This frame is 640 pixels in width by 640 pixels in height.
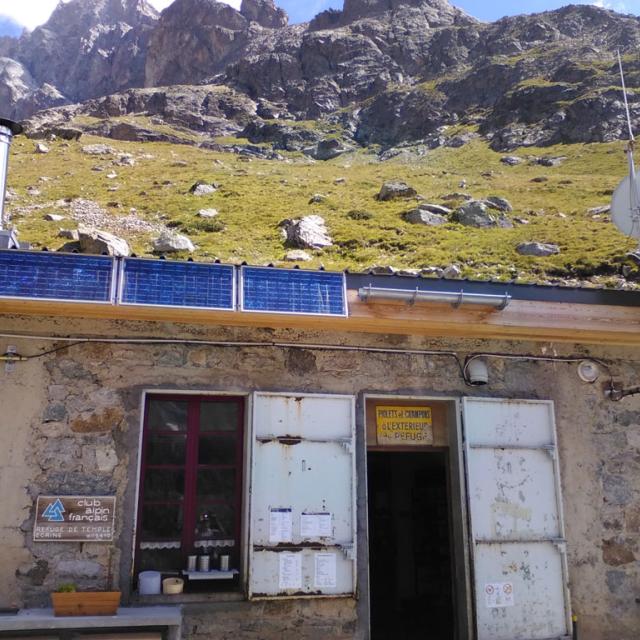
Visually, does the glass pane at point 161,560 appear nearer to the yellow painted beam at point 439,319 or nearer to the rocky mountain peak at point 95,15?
the yellow painted beam at point 439,319

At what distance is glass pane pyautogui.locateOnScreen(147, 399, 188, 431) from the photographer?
5.95m

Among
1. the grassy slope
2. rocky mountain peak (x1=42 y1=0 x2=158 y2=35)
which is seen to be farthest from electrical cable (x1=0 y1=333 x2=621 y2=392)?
rocky mountain peak (x1=42 y1=0 x2=158 y2=35)

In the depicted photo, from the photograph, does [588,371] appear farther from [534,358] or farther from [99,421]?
[99,421]

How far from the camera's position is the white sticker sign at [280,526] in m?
5.73

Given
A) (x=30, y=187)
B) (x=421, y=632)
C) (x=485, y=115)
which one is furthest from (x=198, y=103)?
(x=421, y=632)

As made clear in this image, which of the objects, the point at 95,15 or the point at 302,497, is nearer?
the point at 302,497

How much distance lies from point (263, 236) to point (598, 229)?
15091 millimetres

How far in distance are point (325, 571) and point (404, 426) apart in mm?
1545

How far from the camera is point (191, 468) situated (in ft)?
19.5

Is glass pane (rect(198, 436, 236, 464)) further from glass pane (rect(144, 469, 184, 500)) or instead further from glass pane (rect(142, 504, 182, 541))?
glass pane (rect(142, 504, 182, 541))

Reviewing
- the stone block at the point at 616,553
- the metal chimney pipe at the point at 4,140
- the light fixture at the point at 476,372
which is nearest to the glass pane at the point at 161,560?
the light fixture at the point at 476,372

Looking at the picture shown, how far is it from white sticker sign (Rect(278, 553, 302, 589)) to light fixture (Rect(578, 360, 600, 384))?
3172 mm

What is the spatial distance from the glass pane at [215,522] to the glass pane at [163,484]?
25 centimetres

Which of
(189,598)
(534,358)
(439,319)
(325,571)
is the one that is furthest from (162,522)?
(534,358)
